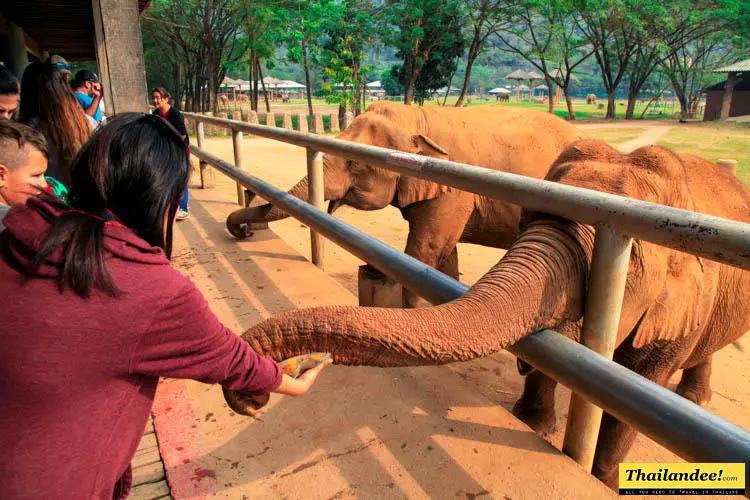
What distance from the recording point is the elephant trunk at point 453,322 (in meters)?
1.58

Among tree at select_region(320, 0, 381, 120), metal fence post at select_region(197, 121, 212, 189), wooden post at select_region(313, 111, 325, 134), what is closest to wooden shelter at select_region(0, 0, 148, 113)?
metal fence post at select_region(197, 121, 212, 189)

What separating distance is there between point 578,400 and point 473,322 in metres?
0.63

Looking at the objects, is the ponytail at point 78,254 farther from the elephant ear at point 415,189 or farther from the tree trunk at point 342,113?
the tree trunk at point 342,113

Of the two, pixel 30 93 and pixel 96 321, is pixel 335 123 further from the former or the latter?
pixel 96 321

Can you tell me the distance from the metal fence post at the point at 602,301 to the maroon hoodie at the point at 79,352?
1125mm

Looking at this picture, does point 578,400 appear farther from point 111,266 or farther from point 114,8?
point 114,8

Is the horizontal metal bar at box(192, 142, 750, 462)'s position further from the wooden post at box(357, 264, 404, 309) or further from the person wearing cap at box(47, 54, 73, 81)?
the person wearing cap at box(47, 54, 73, 81)

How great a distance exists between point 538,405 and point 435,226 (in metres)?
2.04

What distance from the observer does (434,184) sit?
4.61m

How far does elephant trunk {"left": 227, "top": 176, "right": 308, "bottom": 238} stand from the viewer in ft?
15.3

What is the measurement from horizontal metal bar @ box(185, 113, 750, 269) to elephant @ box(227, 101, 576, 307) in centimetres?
230

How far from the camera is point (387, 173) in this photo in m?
4.70

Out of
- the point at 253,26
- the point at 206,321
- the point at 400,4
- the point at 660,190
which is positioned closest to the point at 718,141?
the point at 400,4

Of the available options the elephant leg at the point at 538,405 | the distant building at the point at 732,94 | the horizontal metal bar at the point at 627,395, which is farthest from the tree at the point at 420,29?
the horizontal metal bar at the point at 627,395
